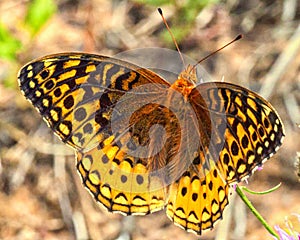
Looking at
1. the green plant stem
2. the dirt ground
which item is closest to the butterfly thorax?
the green plant stem

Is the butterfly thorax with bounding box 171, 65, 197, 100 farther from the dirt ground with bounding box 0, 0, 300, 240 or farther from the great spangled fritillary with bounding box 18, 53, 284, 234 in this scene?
the dirt ground with bounding box 0, 0, 300, 240

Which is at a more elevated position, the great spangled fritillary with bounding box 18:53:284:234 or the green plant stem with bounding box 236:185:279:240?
the great spangled fritillary with bounding box 18:53:284:234

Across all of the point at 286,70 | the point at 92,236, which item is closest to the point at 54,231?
the point at 92,236

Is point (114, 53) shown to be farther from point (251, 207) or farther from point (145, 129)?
point (251, 207)

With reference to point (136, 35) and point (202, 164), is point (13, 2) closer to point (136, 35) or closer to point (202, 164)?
point (136, 35)

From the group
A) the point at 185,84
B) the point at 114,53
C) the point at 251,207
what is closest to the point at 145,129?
the point at 185,84

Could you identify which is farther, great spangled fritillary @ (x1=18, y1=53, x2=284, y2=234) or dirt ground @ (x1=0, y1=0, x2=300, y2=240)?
dirt ground @ (x1=0, y1=0, x2=300, y2=240)
